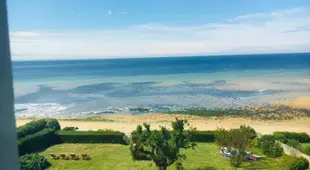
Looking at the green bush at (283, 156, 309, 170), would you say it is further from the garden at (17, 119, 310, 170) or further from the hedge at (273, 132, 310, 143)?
the hedge at (273, 132, 310, 143)

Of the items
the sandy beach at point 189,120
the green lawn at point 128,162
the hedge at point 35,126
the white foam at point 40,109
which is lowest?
the white foam at point 40,109

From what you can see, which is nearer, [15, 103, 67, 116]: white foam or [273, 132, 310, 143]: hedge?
[273, 132, 310, 143]: hedge

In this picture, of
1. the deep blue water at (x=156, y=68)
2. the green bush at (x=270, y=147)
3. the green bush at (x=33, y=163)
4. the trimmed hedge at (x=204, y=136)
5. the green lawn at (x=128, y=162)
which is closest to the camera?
the green bush at (x=33, y=163)

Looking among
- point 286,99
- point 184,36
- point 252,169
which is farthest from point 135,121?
point 184,36

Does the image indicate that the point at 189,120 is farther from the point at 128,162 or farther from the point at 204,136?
the point at 128,162

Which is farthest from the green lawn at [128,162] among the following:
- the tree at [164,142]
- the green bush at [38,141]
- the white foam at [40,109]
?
the white foam at [40,109]

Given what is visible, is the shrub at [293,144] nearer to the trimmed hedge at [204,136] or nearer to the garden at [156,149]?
the garden at [156,149]

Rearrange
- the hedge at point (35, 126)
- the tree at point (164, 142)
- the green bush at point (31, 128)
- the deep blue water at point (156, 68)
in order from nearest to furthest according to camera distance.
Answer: the tree at point (164, 142) < the green bush at point (31, 128) < the hedge at point (35, 126) < the deep blue water at point (156, 68)

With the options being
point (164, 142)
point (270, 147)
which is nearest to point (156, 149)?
point (164, 142)

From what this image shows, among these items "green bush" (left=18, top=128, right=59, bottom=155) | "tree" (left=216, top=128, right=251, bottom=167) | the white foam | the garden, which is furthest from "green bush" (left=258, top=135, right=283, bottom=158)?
the white foam
